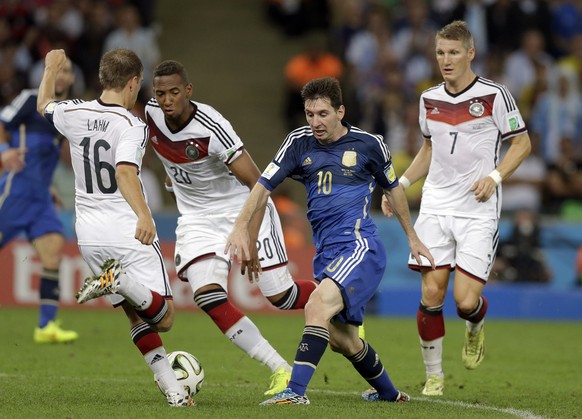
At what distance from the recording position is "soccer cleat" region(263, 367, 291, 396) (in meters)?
8.49

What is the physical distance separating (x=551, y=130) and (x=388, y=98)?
2781mm

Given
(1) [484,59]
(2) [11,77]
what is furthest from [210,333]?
(1) [484,59]

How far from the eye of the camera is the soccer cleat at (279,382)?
8492 millimetres

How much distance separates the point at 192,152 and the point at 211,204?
54cm

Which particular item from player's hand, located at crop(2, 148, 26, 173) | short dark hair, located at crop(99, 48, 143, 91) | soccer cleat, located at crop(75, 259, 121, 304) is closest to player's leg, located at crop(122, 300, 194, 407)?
soccer cleat, located at crop(75, 259, 121, 304)

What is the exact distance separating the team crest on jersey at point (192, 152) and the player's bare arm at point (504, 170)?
2202 mm

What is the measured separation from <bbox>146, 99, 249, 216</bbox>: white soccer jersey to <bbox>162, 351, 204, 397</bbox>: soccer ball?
4.27 feet

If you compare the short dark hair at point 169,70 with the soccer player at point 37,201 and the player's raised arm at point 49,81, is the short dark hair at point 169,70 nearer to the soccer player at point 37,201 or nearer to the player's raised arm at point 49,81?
the player's raised arm at point 49,81

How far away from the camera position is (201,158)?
874 cm

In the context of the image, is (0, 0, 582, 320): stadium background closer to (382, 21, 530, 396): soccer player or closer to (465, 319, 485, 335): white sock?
(465, 319, 485, 335): white sock

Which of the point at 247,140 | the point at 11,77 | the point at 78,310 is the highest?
the point at 11,77

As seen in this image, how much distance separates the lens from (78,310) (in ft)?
54.5

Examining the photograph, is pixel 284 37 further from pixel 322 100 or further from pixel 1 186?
pixel 322 100

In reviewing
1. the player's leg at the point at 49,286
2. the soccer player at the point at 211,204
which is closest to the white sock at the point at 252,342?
the soccer player at the point at 211,204
